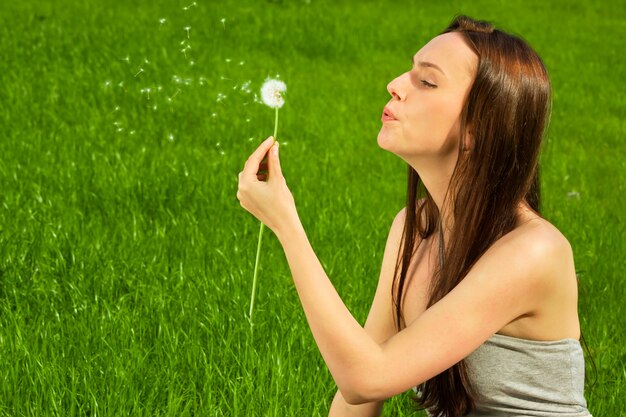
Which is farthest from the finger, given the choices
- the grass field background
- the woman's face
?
the grass field background

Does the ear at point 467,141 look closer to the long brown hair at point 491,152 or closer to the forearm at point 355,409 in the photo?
the long brown hair at point 491,152

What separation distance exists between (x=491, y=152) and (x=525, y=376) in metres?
0.46

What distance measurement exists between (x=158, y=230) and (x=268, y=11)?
20.2ft

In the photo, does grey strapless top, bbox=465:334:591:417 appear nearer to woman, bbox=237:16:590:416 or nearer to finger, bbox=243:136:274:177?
woman, bbox=237:16:590:416

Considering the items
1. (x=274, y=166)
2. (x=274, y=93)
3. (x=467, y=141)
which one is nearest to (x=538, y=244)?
(x=467, y=141)

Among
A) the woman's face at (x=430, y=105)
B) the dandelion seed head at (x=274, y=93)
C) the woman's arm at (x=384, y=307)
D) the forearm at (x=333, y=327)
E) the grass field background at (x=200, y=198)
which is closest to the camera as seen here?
the forearm at (x=333, y=327)

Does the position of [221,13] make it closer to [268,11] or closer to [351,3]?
[268,11]

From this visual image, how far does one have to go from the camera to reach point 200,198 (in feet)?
15.9

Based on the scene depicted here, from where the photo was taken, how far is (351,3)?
37.9 feet

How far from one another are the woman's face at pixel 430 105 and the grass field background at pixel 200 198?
2.34 ft

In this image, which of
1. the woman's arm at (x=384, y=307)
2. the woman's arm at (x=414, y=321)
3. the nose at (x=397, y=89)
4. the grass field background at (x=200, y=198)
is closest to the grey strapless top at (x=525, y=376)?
the woman's arm at (x=414, y=321)

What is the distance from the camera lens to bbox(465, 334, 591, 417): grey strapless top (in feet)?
7.10

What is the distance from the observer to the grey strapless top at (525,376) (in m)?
2.16

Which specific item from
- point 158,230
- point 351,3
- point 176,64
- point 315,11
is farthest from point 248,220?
point 351,3
